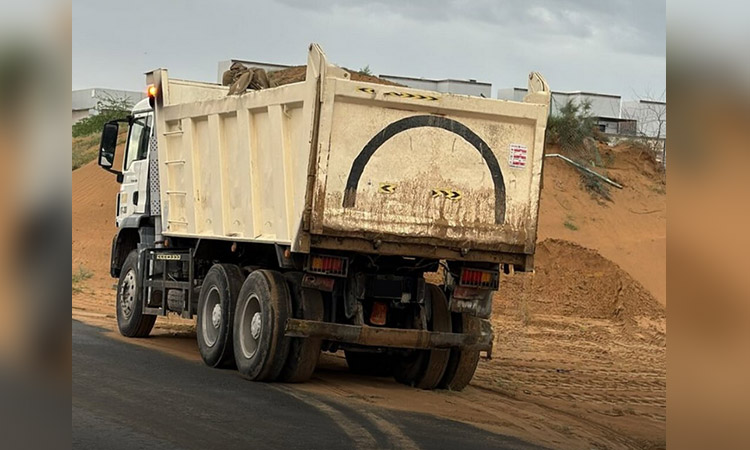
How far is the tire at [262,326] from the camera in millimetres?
11219

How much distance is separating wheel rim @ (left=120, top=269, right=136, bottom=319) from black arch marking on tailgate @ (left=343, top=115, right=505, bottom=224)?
5948 millimetres

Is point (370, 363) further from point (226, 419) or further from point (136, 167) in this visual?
point (136, 167)

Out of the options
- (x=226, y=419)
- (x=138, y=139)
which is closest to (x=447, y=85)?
(x=138, y=139)

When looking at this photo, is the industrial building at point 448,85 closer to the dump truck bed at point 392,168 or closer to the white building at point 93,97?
the white building at point 93,97

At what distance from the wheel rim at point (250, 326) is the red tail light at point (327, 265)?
3.26 feet

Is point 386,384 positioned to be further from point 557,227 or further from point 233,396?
point 557,227

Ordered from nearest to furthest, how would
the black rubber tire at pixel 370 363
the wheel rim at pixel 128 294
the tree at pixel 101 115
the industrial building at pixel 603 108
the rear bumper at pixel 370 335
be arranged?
the rear bumper at pixel 370 335 → the black rubber tire at pixel 370 363 → the wheel rim at pixel 128 294 → the industrial building at pixel 603 108 → the tree at pixel 101 115

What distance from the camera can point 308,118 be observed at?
34.8ft

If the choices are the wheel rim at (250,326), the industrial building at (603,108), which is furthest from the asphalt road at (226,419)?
the industrial building at (603,108)

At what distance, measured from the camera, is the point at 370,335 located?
10992 mm

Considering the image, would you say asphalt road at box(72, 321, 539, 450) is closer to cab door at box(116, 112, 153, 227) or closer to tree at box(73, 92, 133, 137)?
cab door at box(116, 112, 153, 227)
